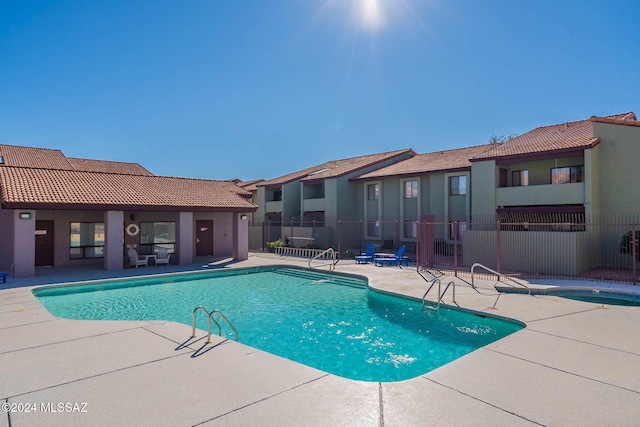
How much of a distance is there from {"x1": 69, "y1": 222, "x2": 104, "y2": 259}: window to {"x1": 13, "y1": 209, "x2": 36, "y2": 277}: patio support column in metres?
4.03

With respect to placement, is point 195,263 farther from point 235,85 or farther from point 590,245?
point 590,245

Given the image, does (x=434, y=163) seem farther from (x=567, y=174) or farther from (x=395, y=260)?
(x=395, y=260)

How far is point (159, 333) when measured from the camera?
7789 mm

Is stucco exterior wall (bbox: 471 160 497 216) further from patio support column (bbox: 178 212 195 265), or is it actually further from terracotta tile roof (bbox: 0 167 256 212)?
patio support column (bbox: 178 212 195 265)

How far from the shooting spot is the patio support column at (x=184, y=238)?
19875 millimetres

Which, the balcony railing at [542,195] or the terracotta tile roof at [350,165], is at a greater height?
the terracotta tile roof at [350,165]

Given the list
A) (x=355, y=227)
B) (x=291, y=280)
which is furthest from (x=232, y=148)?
(x=291, y=280)

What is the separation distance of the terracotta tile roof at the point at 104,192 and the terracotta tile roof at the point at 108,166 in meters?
13.2

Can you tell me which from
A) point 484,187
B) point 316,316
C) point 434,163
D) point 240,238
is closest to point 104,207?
point 240,238

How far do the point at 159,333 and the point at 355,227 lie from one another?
852 inches

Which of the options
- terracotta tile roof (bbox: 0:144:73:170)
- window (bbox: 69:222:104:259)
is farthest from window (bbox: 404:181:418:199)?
terracotta tile roof (bbox: 0:144:73:170)

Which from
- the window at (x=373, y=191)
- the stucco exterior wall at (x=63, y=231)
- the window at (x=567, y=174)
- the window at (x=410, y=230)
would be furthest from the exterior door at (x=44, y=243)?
the window at (x=567, y=174)

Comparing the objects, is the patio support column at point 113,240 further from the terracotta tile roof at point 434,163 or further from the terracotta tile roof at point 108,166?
the terracotta tile roof at point 108,166

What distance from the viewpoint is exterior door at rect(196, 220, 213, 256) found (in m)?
24.0
